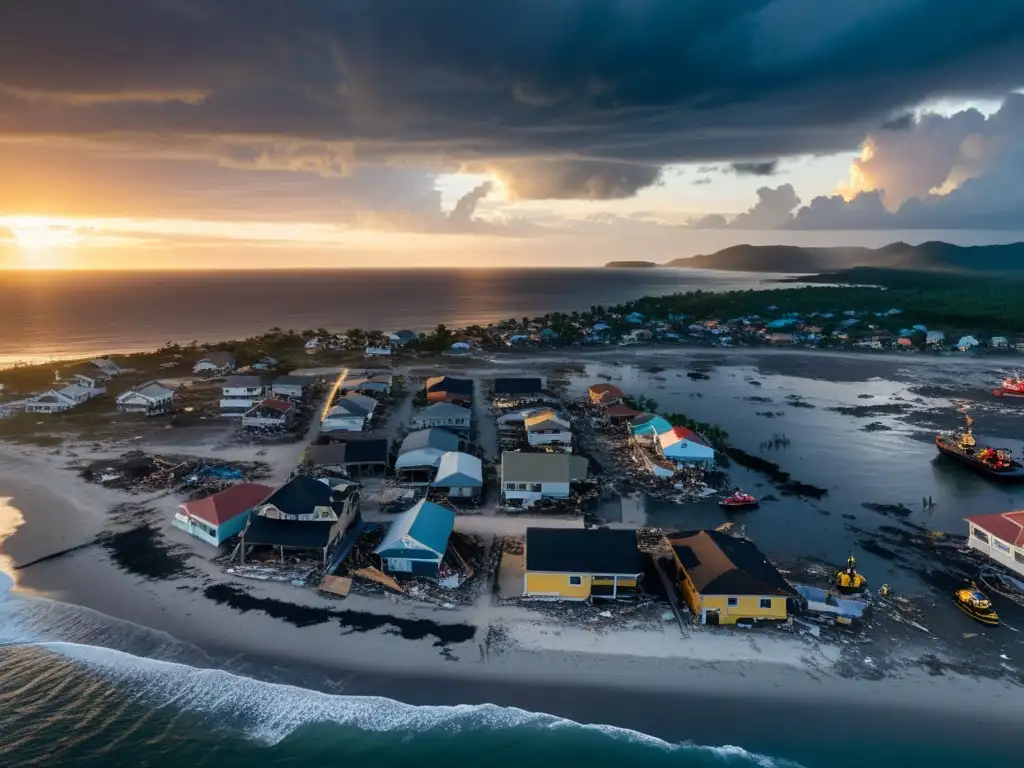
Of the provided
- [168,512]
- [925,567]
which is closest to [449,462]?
[168,512]

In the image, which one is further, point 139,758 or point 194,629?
point 194,629

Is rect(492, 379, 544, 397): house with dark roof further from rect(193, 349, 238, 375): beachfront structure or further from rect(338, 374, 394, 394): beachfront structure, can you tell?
rect(193, 349, 238, 375): beachfront structure

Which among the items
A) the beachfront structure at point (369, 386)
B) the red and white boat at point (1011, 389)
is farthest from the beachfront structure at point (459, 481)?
the red and white boat at point (1011, 389)

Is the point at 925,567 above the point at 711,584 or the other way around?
the other way around

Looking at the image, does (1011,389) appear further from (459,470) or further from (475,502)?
(459,470)

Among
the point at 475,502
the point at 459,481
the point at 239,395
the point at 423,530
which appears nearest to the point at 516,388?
the point at 459,481

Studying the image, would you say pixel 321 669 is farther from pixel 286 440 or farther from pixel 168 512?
pixel 286 440

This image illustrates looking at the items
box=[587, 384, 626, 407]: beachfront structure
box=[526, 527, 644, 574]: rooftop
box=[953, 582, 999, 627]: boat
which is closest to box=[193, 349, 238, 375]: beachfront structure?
box=[587, 384, 626, 407]: beachfront structure
